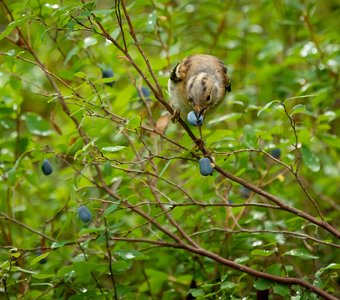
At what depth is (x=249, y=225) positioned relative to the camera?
4184mm

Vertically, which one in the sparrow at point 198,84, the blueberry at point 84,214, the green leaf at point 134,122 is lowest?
the blueberry at point 84,214

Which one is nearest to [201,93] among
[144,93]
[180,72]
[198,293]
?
[180,72]

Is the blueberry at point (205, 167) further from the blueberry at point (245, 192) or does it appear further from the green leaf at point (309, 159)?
the blueberry at point (245, 192)

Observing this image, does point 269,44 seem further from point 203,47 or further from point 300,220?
point 300,220

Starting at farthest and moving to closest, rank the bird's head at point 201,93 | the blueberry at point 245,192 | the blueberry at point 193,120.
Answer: the blueberry at point 245,192 → the bird's head at point 201,93 → the blueberry at point 193,120

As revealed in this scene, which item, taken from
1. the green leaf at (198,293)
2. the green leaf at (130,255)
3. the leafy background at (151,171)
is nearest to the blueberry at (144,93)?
the leafy background at (151,171)

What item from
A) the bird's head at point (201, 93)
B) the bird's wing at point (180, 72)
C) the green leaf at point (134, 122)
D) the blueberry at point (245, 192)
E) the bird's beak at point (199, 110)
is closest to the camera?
the green leaf at point (134, 122)

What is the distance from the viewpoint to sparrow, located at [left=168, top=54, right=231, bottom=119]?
349 cm

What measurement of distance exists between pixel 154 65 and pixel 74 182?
4.33ft

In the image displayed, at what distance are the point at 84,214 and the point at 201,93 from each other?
3.18ft

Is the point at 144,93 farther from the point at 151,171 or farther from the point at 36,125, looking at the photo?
the point at 36,125

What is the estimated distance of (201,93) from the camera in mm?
3479

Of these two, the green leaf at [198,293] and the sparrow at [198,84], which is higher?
the sparrow at [198,84]

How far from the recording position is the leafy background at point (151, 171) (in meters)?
2.97
